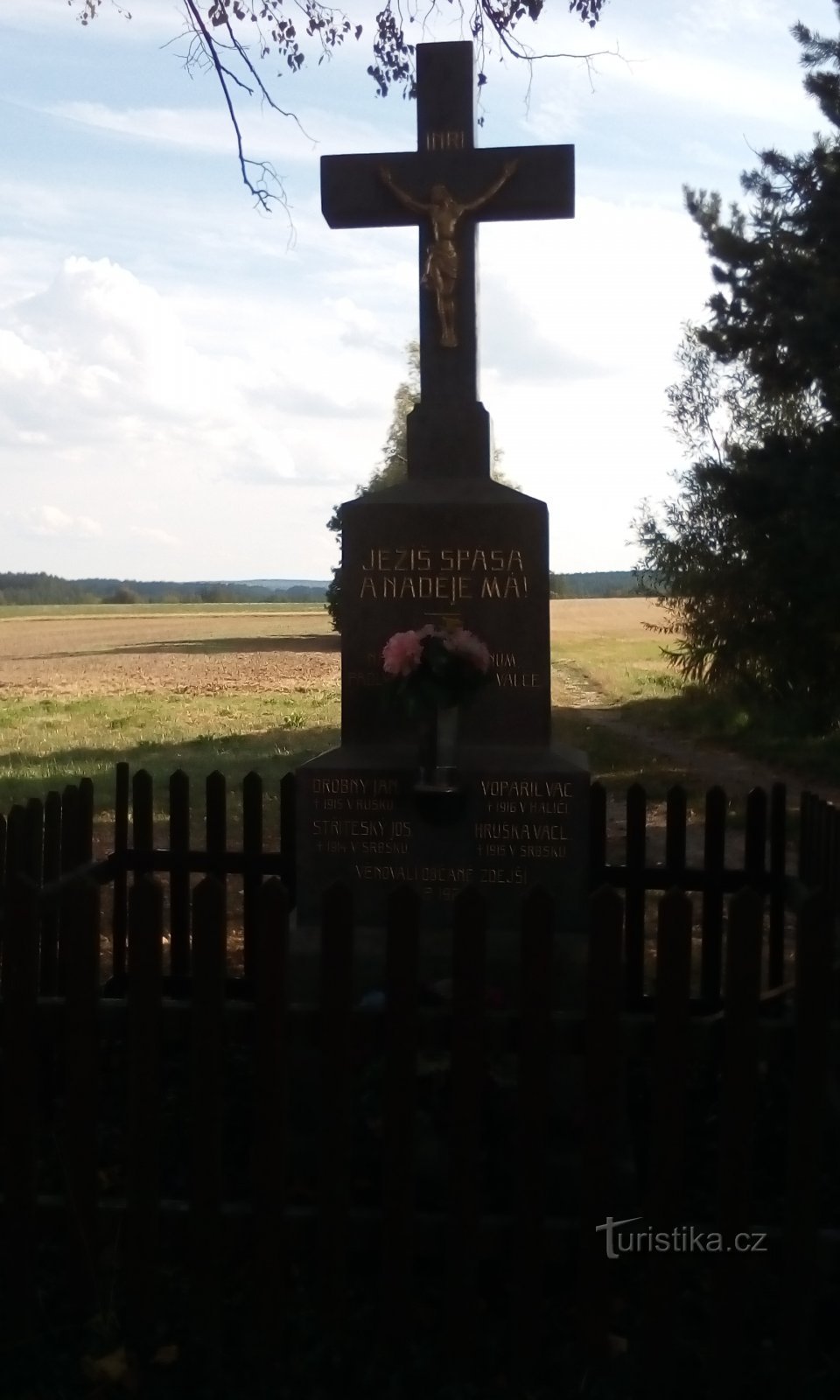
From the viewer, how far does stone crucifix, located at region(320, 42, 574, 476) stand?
5.98 meters

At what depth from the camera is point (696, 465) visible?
1350 cm

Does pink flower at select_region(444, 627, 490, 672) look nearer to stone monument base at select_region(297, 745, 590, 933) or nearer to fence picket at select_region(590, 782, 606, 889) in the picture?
stone monument base at select_region(297, 745, 590, 933)

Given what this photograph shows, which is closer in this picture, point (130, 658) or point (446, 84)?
point (446, 84)

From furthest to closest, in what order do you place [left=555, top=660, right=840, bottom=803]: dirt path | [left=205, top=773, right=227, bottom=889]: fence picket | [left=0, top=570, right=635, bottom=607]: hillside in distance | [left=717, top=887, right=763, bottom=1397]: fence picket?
[left=0, top=570, right=635, bottom=607]: hillside in distance → [left=555, top=660, right=840, bottom=803]: dirt path → [left=205, top=773, right=227, bottom=889]: fence picket → [left=717, top=887, right=763, bottom=1397]: fence picket

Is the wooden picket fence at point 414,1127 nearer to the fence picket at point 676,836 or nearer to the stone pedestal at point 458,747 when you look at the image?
the stone pedestal at point 458,747

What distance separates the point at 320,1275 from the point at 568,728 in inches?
629

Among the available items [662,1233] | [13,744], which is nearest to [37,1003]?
[662,1233]

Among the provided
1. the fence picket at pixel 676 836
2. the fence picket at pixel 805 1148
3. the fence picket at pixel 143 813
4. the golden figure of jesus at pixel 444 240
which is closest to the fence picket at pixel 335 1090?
the fence picket at pixel 805 1148

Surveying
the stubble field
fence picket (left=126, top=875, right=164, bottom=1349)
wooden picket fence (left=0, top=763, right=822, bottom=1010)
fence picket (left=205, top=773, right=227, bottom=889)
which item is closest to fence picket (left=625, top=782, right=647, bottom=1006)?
wooden picket fence (left=0, top=763, right=822, bottom=1010)

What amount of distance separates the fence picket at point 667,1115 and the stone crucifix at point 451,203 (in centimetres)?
308

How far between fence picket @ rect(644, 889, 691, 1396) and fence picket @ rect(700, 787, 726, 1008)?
2334 mm

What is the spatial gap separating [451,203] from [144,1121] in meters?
4.25

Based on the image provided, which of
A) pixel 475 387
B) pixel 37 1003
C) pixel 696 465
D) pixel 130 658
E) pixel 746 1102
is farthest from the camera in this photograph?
pixel 130 658

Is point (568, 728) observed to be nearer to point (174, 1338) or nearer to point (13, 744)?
point (13, 744)
